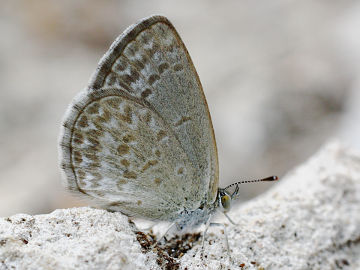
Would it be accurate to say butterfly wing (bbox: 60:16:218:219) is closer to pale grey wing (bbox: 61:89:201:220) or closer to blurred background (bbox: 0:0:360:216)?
pale grey wing (bbox: 61:89:201:220)

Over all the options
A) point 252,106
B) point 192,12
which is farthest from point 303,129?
point 192,12

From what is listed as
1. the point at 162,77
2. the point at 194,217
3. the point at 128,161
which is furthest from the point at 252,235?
the point at 162,77

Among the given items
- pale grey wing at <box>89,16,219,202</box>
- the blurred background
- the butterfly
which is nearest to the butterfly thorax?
the butterfly

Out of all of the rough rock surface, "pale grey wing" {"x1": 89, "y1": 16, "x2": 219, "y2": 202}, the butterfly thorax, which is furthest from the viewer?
the butterfly thorax

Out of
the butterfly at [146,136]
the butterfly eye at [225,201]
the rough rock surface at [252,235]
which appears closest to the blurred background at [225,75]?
the rough rock surface at [252,235]

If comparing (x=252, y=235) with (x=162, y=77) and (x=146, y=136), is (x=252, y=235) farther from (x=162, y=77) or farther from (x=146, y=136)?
(x=162, y=77)

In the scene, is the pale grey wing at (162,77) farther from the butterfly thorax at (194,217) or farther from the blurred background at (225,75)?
the blurred background at (225,75)

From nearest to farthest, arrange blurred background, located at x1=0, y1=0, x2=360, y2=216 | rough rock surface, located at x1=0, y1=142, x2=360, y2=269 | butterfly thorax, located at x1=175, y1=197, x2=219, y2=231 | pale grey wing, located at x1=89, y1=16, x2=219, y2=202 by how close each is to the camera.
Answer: rough rock surface, located at x1=0, y1=142, x2=360, y2=269 < pale grey wing, located at x1=89, y1=16, x2=219, y2=202 < butterfly thorax, located at x1=175, y1=197, x2=219, y2=231 < blurred background, located at x1=0, y1=0, x2=360, y2=216

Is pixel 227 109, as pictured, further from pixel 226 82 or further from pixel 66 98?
pixel 66 98
